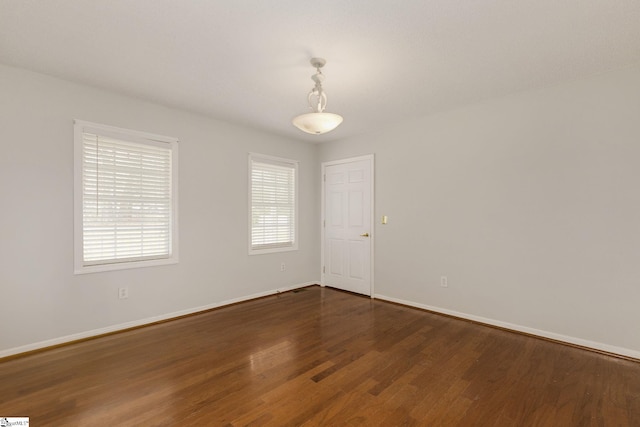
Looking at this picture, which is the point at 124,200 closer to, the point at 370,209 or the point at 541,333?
the point at 370,209

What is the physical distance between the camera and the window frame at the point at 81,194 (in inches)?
119

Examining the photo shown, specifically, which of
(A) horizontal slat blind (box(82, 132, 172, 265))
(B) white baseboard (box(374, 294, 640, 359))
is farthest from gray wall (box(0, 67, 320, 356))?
(B) white baseboard (box(374, 294, 640, 359))

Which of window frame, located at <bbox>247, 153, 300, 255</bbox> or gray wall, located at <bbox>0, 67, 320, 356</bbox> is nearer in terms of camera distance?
gray wall, located at <bbox>0, 67, 320, 356</bbox>

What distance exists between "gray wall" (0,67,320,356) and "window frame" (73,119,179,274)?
0.18 ft

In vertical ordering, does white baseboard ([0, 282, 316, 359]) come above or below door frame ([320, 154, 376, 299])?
below

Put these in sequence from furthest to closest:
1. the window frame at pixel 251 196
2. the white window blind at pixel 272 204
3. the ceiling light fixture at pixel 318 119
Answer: the white window blind at pixel 272 204, the window frame at pixel 251 196, the ceiling light fixture at pixel 318 119

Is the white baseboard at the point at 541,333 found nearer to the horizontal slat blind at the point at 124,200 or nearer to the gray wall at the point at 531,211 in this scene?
the gray wall at the point at 531,211

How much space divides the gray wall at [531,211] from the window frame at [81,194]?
2942 millimetres

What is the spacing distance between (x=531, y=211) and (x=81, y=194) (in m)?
4.64

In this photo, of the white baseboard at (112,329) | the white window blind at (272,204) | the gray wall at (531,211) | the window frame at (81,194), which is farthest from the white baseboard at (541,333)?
the window frame at (81,194)

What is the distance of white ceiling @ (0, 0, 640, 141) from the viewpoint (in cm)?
198

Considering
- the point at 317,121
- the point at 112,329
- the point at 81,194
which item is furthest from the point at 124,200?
the point at 317,121

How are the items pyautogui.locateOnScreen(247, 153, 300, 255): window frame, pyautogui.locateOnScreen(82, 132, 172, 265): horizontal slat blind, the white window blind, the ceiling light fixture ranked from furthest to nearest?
1. the white window blind
2. pyautogui.locateOnScreen(247, 153, 300, 255): window frame
3. pyautogui.locateOnScreen(82, 132, 172, 265): horizontal slat blind
4. the ceiling light fixture

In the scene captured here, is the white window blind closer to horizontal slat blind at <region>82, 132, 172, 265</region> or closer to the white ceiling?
horizontal slat blind at <region>82, 132, 172, 265</region>
